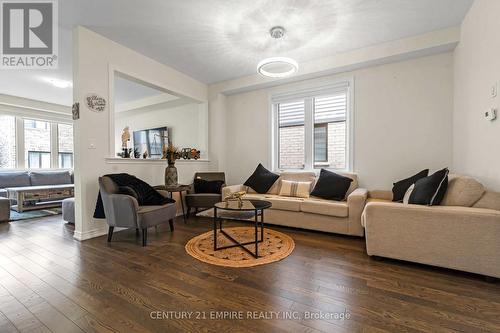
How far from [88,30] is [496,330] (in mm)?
4852

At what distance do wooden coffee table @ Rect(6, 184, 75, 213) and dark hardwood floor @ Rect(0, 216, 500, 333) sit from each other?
104 inches

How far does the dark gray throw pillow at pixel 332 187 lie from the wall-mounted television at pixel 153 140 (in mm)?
4197

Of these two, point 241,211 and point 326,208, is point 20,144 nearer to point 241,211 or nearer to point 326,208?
point 241,211

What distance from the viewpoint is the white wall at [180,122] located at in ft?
16.9

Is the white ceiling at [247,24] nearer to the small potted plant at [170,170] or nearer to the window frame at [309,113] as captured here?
the window frame at [309,113]

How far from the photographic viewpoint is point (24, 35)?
2982mm

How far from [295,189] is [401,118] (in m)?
1.98

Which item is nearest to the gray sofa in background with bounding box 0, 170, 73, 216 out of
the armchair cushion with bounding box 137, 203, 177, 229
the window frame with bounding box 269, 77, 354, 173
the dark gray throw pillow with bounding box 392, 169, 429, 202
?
the armchair cushion with bounding box 137, 203, 177, 229

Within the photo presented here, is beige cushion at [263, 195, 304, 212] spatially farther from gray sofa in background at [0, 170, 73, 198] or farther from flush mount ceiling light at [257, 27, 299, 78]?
gray sofa in background at [0, 170, 73, 198]

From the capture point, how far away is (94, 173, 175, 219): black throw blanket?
301cm

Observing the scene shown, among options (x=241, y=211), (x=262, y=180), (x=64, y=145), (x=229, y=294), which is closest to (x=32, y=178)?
(x=64, y=145)

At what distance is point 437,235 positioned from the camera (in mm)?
2045

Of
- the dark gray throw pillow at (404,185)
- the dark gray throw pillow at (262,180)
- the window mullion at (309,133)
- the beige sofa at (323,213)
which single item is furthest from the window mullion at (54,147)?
the dark gray throw pillow at (404,185)

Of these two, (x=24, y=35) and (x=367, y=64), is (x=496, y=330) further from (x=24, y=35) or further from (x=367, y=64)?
(x=24, y=35)
